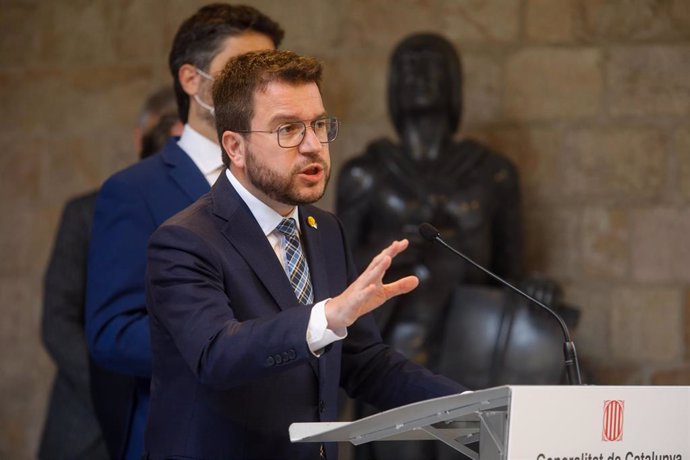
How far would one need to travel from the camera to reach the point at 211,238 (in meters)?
2.48

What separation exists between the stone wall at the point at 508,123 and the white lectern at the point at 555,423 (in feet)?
10.5

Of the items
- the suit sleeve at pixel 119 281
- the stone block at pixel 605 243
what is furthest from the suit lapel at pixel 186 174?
the stone block at pixel 605 243

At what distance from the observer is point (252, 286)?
2496 millimetres

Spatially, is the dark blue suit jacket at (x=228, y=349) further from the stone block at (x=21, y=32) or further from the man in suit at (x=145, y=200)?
the stone block at (x=21, y=32)

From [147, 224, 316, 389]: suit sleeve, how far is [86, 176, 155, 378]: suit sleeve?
1.53 ft

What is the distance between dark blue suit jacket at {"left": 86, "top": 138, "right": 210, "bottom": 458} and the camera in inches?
118

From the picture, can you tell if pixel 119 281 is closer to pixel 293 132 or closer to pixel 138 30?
pixel 293 132

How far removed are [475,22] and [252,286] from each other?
383 centimetres

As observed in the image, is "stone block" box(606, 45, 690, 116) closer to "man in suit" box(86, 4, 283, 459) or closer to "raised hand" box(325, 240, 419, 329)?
"man in suit" box(86, 4, 283, 459)

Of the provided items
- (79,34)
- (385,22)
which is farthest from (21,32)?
(385,22)

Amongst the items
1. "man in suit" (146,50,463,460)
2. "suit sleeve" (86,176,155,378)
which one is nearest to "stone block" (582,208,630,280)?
"suit sleeve" (86,176,155,378)

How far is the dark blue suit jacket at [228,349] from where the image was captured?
7.48 ft

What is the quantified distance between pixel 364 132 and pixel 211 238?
3.77 m

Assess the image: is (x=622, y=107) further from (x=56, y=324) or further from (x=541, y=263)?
(x=56, y=324)
